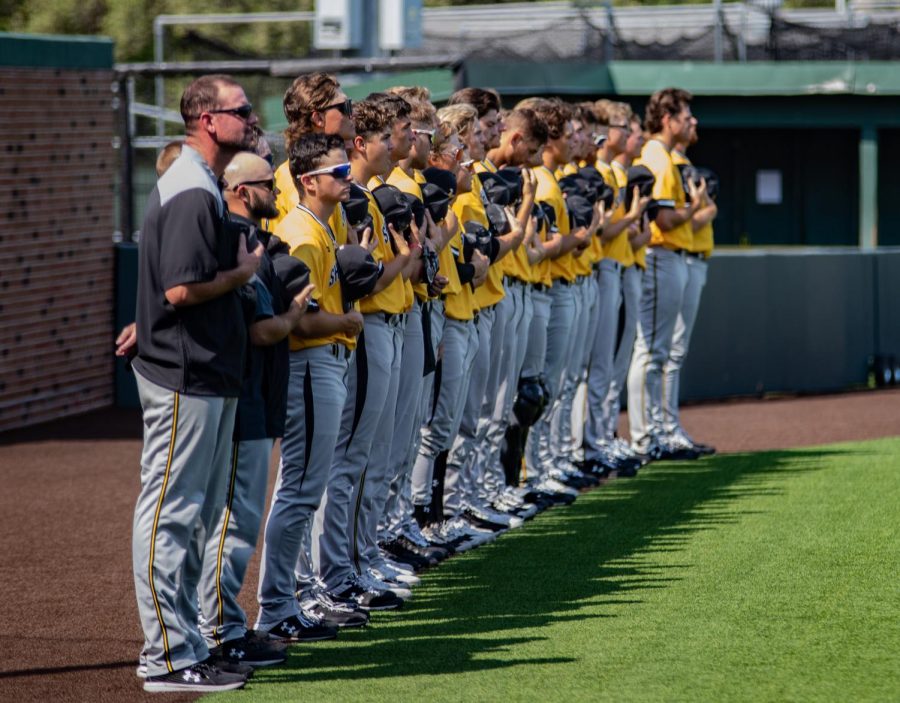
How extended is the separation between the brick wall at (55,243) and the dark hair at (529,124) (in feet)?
18.3

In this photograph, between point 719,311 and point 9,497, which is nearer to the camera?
point 9,497

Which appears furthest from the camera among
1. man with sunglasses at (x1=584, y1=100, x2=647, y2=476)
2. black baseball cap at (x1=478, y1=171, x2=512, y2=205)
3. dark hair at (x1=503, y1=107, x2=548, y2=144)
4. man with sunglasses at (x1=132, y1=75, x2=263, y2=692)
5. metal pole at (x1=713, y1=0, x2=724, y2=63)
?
metal pole at (x1=713, y1=0, x2=724, y2=63)

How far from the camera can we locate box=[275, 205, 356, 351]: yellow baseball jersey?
606 centimetres

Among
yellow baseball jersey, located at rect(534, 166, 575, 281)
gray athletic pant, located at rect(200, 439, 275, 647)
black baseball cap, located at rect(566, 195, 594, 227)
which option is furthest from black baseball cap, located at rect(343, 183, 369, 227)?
black baseball cap, located at rect(566, 195, 594, 227)

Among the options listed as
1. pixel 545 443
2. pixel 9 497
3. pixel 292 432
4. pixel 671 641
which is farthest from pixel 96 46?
pixel 671 641

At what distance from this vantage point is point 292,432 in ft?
19.8

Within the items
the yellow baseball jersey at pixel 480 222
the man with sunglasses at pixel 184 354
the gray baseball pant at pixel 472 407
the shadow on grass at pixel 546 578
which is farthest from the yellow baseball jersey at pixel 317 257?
the gray baseball pant at pixel 472 407

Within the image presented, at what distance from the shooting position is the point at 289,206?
22.3 feet

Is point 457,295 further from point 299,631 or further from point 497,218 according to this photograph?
point 299,631

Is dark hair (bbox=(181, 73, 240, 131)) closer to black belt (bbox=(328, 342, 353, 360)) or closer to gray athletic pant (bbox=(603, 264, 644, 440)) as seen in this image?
black belt (bbox=(328, 342, 353, 360))

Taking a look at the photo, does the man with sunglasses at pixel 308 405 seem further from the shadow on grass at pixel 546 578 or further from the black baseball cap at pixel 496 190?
the black baseball cap at pixel 496 190

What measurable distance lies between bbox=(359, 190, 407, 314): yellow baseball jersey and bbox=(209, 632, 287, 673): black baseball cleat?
163 cm

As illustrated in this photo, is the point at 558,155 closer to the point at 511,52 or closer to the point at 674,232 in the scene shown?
the point at 674,232

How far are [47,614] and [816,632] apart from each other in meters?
3.27
